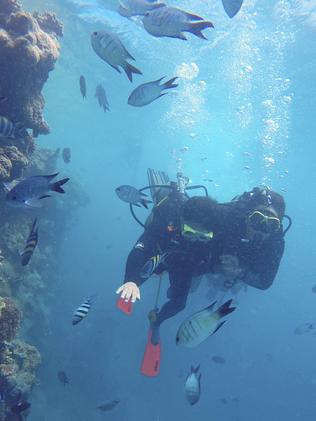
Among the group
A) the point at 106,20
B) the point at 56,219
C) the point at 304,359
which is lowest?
the point at 304,359

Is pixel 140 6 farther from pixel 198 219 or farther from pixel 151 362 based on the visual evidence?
pixel 151 362

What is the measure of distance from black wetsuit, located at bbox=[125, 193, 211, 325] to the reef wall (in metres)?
2.42

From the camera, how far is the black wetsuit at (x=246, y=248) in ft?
21.4

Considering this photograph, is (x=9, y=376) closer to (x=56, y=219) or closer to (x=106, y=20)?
(x=56, y=219)

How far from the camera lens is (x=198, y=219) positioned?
6.19 m

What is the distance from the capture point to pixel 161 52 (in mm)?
28203

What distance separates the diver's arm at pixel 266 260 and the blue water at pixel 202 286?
8619 millimetres

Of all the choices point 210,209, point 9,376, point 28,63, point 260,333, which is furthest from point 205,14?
point 260,333

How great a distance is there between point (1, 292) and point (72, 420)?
926cm

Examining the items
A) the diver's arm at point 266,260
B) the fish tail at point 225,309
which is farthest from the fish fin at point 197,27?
the diver's arm at point 266,260

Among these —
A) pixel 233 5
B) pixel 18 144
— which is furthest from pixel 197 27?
pixel 18 144

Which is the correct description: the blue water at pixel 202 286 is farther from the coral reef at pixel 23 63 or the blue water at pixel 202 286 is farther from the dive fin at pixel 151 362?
the dive fin at pixel 151 362

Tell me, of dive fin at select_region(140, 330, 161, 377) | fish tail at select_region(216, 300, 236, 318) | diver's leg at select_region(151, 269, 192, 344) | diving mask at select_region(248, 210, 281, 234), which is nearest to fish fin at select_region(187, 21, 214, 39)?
fish tail at select_region(216, 300, 236, 318)

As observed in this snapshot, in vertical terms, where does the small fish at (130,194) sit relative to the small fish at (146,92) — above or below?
below
